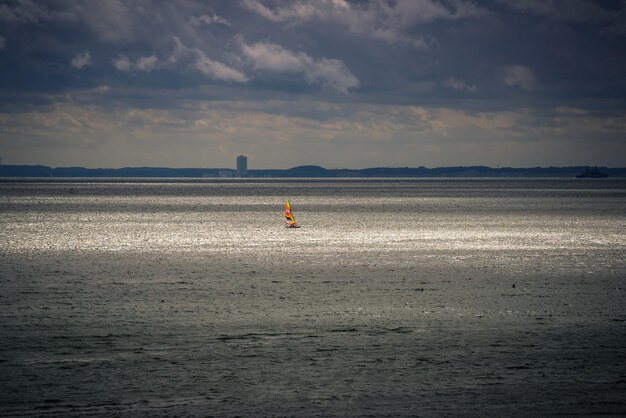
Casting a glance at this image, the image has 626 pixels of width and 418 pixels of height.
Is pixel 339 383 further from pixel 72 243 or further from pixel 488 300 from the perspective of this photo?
pixel 72 243

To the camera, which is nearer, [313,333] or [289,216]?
[313,333]

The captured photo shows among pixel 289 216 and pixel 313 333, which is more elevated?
pixel 313 333

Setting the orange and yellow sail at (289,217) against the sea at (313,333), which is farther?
the orange and yellow sail at (289,217)

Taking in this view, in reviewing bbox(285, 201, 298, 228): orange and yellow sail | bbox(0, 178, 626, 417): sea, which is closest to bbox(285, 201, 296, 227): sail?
bbox(285, 201, 298, 228): orange and yellow sail

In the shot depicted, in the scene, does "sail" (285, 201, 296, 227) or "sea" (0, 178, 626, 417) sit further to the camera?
"sail" (285, 201, 296, 227)

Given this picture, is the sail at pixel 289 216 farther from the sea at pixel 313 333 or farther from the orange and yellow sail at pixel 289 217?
the sea at pixel 313 333

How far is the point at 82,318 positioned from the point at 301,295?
5.11m

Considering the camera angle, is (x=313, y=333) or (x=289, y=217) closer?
(x=313, y=333)

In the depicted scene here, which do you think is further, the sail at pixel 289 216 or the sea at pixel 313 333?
the sail at pixel 289 216

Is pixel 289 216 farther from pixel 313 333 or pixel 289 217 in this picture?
pixel 313 333

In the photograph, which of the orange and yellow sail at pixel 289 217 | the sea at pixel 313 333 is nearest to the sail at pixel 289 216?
the orange and yellow sail at pixel 289 217

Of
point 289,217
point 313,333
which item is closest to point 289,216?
point 289,217

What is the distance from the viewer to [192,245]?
34750 millimetres

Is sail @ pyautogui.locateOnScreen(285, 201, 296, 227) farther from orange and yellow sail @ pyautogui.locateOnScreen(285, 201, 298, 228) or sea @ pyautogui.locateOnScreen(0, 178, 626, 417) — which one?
sea @ pyautogui.locateOnScreen(0, 178, 626, 417)
